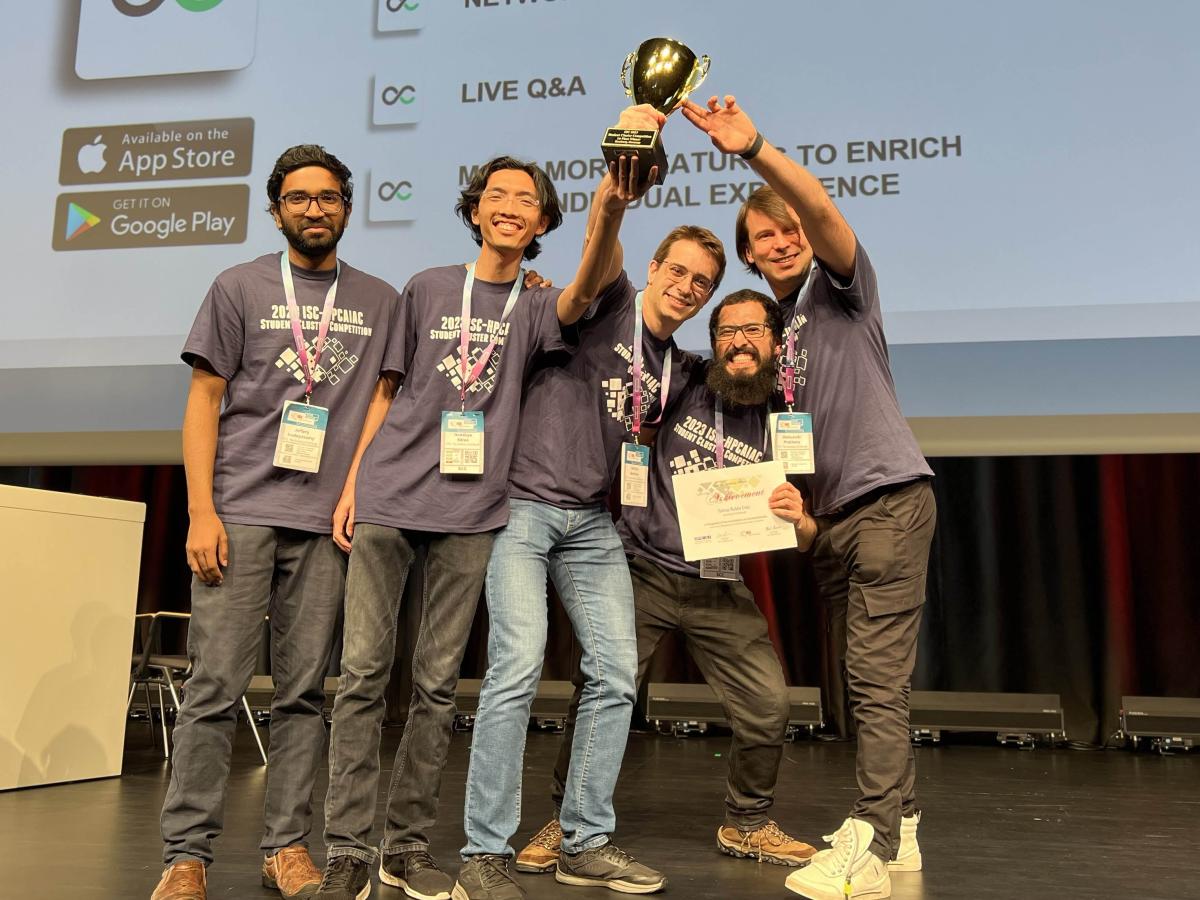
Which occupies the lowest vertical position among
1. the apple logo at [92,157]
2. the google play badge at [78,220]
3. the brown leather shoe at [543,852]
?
the brown leather shoe at [543,852]

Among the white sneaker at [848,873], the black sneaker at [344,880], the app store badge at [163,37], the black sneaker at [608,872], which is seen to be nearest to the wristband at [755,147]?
the white sneaker at [848,873]

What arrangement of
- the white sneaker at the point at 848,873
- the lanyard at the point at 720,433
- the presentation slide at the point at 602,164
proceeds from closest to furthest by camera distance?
the white sneaker at the point at 848,873 < the lanyard at the point at 720,433 < the presentation slide at the point at 602,164

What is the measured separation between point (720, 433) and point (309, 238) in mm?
1018

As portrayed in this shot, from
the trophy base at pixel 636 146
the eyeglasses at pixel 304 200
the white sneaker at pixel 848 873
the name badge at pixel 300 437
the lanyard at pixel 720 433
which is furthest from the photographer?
the lanyard at pixel 720 433

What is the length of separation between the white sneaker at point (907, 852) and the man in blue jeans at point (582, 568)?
0.56 meters

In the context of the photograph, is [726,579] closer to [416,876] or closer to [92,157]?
[416,876]

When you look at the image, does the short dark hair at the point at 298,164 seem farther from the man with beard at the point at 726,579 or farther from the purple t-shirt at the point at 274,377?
the man with beard at the point at 726,579

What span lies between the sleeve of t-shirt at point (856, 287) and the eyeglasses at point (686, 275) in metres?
0.26

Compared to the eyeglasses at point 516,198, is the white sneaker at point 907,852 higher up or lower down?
lower down

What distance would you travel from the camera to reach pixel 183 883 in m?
1.83

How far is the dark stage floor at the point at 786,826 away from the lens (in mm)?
2062

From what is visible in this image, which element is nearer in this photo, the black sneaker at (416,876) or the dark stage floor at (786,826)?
the black sneaker at (416,876)

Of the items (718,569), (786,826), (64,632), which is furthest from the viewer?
(64,632)

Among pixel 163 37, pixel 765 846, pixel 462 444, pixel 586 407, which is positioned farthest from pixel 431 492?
pixel 163 37
